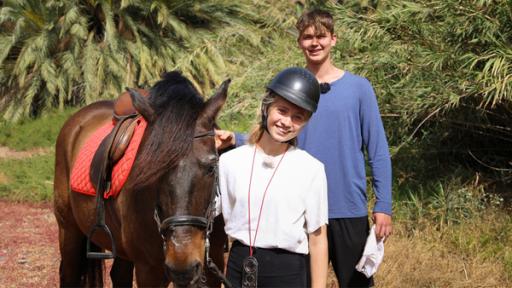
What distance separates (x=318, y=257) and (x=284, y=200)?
10.5 inches

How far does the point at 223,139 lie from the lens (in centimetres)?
271

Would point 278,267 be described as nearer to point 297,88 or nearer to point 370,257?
point 370,257

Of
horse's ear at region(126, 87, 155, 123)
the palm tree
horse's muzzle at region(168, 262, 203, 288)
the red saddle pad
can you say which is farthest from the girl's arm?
the palm tree

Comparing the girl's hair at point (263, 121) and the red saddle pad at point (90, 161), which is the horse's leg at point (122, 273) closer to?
the red saddle pad at point (90, 161)

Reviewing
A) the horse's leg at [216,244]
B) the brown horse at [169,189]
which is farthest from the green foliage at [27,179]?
the horse's leg at [216,244]

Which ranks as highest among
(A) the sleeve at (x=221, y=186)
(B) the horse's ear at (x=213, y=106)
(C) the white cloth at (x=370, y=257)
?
(B) the horse's ear at (x=213, y=106)

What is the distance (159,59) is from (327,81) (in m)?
11.9

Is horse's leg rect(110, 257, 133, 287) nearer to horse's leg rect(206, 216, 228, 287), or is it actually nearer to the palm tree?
horse's leg rect(206, 216, 228, 287)

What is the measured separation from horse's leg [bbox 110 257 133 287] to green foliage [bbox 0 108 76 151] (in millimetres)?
9613

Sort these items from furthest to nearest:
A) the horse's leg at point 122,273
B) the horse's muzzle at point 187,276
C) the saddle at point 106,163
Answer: the horse's leg at point 122,273, the saddle at point 106,163, the horse's muzzle at point 187,276

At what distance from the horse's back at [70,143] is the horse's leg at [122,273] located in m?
0.64

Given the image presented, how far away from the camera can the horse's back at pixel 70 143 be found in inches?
173

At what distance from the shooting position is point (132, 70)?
14.2 meters

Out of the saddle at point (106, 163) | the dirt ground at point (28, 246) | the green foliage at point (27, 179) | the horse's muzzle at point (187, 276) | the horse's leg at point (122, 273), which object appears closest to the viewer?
the horse's muzzle at point (187, 276)
